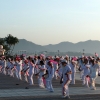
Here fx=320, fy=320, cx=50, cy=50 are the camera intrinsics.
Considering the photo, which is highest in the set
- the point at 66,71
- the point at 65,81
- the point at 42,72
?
the point at 66,71

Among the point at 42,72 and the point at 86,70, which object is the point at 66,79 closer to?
the point at 42,72

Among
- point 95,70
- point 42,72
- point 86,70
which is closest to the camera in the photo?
point 95,70

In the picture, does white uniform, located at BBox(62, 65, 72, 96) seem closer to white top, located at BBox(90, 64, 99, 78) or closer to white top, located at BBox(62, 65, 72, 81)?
white top, located at BBox(62, 65, 72, 81)

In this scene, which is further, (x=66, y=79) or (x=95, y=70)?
(x=95, y=70)

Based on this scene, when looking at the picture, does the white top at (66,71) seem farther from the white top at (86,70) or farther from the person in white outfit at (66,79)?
the white top at (86,70)

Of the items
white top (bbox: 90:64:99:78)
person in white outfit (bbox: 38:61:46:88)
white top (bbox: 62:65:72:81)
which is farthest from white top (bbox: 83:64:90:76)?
white top (bbox: 62:65:72:81)

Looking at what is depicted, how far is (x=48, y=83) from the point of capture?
16.5 meters

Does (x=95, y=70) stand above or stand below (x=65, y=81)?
above

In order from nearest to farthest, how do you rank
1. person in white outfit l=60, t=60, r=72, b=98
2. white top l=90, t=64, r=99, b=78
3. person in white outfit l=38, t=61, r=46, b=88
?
A: person in white outfit l=60, t=60, r=72, b=98, white top l=90, t=64, r=99, b=78, person in white outfit l=38, t=61, r=46, b=88

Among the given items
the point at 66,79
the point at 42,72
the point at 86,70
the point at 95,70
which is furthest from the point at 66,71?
the point at 86,70

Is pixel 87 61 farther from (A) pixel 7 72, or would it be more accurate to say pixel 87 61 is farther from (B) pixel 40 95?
(A) pixel 7 72

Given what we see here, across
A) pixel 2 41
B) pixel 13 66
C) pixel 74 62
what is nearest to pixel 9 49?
pixel 2 41

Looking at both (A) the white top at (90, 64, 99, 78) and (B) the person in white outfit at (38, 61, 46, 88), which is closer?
(A) the white top at (90, 64, 99, 78)

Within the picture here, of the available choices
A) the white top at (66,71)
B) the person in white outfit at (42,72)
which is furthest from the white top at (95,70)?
the white top at (66,71)
